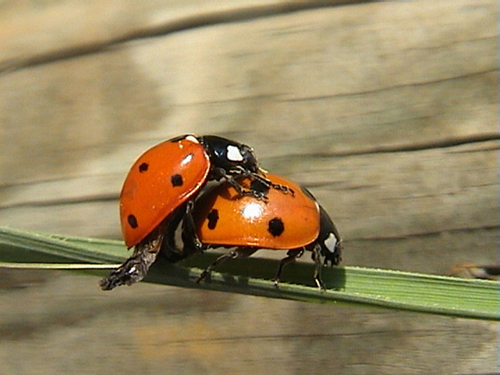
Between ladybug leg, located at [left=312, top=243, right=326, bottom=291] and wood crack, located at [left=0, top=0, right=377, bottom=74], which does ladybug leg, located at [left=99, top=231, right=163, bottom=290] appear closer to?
ladybug leg, located at [left=312, top=243, right=326, bottom=291]

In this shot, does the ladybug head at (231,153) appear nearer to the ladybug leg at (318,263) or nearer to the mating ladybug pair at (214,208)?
the mating ladybug pair at (214,208)

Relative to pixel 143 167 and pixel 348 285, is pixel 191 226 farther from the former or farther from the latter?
pixel 348 285

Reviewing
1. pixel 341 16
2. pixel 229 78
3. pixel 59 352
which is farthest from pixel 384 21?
pixel 59 352

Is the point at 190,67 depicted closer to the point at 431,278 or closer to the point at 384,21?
the point at 384,21

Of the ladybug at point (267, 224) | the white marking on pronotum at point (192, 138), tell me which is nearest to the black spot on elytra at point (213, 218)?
the ladybug at point (267, 224)

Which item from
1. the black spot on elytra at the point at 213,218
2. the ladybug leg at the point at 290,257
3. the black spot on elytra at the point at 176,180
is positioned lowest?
the ladybug leg at the point at 290,257

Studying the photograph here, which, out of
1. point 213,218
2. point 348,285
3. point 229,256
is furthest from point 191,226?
point 348,285

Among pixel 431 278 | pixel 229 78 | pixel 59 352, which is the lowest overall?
pixel 59 352
